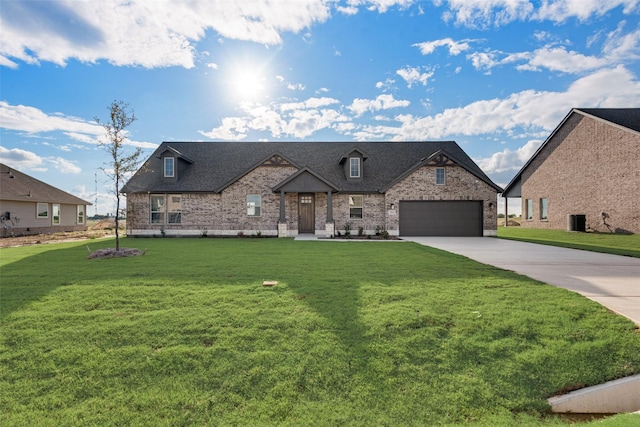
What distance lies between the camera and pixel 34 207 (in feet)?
82.7

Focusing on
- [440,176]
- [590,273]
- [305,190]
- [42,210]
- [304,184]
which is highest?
[440,176]

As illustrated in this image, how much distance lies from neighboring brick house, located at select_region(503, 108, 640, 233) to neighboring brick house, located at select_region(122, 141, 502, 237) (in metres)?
6.52

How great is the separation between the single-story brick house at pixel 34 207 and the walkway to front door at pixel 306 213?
21251 mm

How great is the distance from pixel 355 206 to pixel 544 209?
16818mm

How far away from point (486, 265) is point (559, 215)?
65.7 ft

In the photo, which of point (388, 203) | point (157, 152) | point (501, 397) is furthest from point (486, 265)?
point (157, 152)

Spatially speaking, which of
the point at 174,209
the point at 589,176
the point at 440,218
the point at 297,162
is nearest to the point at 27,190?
the point at 174,209

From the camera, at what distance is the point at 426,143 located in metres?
26.4

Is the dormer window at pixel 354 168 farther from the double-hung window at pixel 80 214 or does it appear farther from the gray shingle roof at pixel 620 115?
the double-hung window at pixel 80 214

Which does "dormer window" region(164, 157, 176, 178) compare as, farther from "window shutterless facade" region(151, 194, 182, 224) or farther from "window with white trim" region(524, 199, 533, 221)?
"window with white trim" region(524, 199, 533, 221)

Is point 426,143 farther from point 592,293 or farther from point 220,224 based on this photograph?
point 592,293

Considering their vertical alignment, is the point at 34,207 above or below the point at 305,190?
below

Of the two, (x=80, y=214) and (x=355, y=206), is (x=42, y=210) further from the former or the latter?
(x=355, y=206)

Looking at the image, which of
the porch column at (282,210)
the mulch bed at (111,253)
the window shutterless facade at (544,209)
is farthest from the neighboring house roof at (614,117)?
the mulch bed at (111,253)
